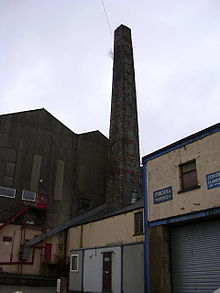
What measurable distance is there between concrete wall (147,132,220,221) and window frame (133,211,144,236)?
355 cm

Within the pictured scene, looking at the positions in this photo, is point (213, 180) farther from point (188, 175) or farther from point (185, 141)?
point (185, 141)

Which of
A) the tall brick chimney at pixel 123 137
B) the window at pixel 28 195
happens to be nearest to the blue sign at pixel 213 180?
the tall brick chimney at pixel 123 137

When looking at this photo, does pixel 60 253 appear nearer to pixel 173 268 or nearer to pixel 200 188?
pixel 173 268

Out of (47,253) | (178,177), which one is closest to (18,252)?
(47,253)

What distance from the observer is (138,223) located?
18.9 m

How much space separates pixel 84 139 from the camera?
31891mm

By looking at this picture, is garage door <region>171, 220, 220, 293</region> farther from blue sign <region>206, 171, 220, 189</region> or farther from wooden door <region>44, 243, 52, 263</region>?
wooden door <region>44, 243, 52, 263</region>

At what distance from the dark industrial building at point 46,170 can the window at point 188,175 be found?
14.7 metres

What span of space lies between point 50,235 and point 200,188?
49.3ft

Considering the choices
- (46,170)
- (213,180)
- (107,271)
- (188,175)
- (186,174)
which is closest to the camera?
(213,180)

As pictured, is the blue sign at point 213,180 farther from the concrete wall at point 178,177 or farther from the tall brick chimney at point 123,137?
the tall brick chimney at point 123,137

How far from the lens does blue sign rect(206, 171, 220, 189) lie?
12.6 metres

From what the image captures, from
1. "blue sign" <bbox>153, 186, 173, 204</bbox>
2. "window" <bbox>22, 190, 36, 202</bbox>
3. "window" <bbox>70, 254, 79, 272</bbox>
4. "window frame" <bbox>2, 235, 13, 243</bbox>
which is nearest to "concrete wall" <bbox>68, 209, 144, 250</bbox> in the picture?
"window" <bbox>70, 254, 79, 272</bbox>

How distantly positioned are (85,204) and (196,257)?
58.0ft
